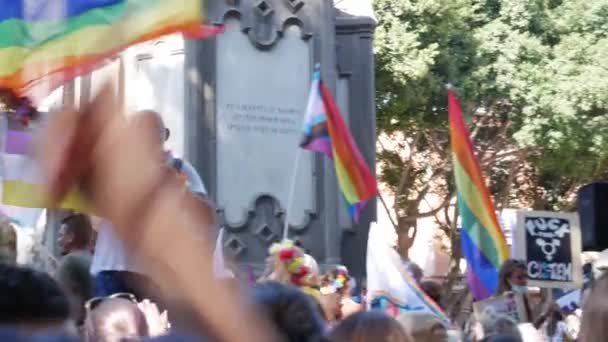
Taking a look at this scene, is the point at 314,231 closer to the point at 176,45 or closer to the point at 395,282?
the point at 176,45

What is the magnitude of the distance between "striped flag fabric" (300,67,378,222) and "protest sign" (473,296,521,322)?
8.49 ft

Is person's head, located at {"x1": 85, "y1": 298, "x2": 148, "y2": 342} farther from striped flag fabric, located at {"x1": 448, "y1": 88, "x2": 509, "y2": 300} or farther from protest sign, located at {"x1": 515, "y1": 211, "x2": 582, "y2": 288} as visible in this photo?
protest sign, located at {"x1": 515, "y1": 211, "x2": 582, "y2": 288}

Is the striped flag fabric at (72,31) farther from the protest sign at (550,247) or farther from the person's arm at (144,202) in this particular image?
the protest sign at (550,247)

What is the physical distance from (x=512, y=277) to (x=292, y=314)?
6202 millimetres

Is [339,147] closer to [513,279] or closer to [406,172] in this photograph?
[513,279]

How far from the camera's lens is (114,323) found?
4.60m

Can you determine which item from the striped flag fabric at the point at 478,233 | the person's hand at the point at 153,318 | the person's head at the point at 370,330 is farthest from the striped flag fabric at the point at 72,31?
the striped flag fabric at the point at 478,233

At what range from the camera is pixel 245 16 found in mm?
14117

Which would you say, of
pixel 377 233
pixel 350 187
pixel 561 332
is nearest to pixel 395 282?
pixel 377 233

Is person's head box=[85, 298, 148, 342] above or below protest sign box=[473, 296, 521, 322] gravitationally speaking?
above

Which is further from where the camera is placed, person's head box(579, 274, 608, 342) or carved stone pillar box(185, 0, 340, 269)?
carved stone pillar box(185, 0, 340, 269)

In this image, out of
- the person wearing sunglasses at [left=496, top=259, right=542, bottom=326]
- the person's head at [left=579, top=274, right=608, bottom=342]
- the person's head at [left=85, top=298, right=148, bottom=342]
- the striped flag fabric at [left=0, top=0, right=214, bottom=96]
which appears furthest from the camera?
the person wearing sunglasses at [left=496, top=259, right=542, bottom=326]

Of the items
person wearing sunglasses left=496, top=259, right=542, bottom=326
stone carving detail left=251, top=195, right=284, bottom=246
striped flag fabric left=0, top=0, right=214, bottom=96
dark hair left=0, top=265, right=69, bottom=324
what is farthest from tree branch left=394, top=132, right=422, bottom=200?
dark hair left=0, top=265, right=69, bottom=324

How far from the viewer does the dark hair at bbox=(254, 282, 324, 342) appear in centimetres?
338
